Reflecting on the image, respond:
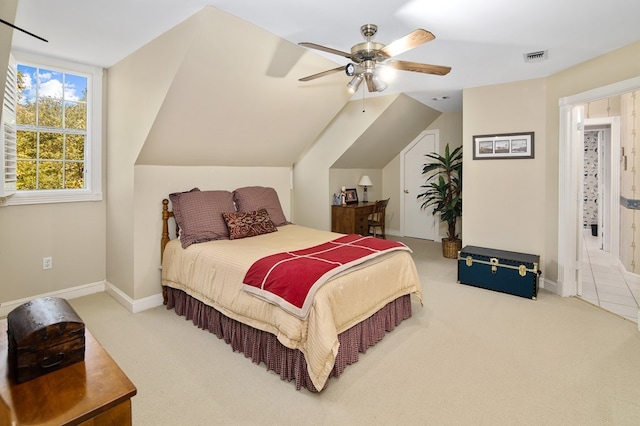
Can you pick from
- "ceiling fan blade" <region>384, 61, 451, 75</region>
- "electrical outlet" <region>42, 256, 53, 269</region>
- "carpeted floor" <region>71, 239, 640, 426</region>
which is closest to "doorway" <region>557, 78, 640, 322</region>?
"carpeted floor" <region>71, 239, 640, 426</region>

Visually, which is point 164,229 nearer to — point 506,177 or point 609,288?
point 506,177

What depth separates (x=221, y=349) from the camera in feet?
8.86

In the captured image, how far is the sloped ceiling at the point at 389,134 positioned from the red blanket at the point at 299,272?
2.88 meters

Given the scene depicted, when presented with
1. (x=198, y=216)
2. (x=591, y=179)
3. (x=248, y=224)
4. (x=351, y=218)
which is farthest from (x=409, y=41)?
(x=591, y=179)

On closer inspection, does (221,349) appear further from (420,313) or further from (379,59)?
(379,59)

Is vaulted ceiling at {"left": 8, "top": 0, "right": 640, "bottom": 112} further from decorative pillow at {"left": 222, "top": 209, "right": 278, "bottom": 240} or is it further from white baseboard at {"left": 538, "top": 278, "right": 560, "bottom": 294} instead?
white baseboard at {"left": 538, "top": 278, "right": 560, "bottom": 294}

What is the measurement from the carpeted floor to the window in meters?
1.26

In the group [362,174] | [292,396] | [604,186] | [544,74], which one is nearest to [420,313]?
[292,396]

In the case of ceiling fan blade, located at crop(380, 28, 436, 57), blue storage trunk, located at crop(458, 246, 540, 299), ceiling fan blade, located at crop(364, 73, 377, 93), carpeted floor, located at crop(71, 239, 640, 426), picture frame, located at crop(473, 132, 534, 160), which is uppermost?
ceiling fan blade, located at crop(380, 28, 436, 57)

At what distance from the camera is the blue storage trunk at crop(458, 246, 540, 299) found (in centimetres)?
370

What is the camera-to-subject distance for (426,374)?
2355 millimetres

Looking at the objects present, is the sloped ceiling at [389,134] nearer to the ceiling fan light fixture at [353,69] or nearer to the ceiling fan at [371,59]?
the ceiling fan at [371,59]

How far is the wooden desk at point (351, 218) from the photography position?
5652 mm

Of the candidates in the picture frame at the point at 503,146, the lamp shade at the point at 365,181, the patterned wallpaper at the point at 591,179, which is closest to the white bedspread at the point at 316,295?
the picture frame at the point at 503,146
